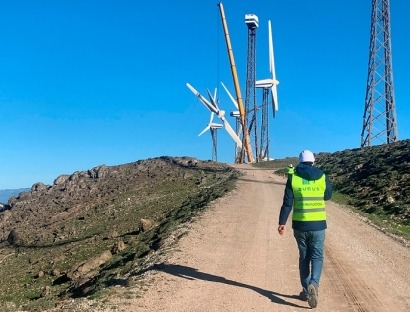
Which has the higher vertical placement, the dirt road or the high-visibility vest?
the high-visibility vest

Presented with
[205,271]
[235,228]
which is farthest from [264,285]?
[235,228]

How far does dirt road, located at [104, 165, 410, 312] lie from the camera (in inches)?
359

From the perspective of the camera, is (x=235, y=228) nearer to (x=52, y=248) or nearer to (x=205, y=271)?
(x=205, y=271)

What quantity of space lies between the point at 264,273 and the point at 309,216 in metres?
3.05

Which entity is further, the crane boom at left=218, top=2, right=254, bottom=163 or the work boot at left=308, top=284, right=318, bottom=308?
the crane boom at left=218, top=2, right=254, bottom=163

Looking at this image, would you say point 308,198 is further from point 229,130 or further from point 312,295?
point 229,130

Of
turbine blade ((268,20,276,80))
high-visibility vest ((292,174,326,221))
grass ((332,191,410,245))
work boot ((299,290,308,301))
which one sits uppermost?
turbine blade ((268,20,276,80))

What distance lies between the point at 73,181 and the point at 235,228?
119 feet

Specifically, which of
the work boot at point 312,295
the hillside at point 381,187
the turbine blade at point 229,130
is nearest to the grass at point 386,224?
the hillside at point 381,187

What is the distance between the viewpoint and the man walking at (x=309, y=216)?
28.9 feet

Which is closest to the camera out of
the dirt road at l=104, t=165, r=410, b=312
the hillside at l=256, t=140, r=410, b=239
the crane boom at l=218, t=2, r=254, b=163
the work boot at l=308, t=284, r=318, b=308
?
the work boot at l=308, t=284, r=318, b=308

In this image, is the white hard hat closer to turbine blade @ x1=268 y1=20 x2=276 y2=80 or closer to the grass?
the grass

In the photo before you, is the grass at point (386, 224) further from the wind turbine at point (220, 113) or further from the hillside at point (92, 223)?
the wind turbine at point (220, 113)

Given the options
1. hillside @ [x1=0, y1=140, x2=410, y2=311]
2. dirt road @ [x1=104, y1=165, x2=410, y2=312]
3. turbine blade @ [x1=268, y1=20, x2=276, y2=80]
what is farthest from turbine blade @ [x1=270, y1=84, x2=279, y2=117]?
dirt road @ [x1=104, y1=165, x2=410, y2=312]
